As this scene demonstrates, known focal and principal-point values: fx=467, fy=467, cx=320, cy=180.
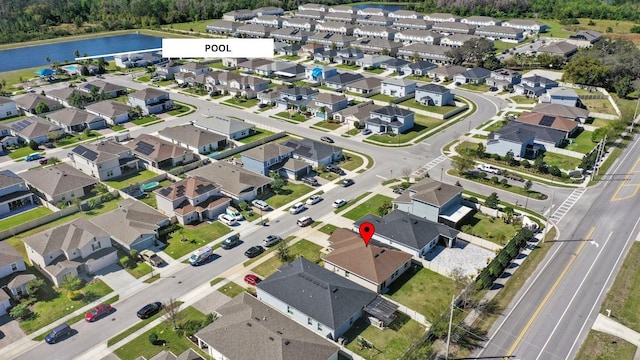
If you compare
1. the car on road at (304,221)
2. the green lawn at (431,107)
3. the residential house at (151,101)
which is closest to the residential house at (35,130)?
the residential house at (151,101)

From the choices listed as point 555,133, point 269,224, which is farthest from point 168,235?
point 555,133

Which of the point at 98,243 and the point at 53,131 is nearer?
the point at 98,243

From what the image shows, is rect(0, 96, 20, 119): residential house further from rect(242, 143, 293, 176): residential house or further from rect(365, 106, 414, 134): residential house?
rect(365, 106, 414, 134): residential house

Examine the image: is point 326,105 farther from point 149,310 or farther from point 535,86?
point 149,310

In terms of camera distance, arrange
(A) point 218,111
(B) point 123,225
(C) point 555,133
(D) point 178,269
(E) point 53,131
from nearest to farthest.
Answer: (D) point 178,269
(B) point 123,225
(C) point 555,133
(E) point 53,131
(A) point 218,111

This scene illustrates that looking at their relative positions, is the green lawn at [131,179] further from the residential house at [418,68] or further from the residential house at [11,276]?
the residential house at [418,68]

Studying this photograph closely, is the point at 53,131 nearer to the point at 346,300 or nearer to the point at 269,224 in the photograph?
the point at 269,224

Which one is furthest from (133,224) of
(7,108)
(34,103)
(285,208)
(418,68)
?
(418,68)
